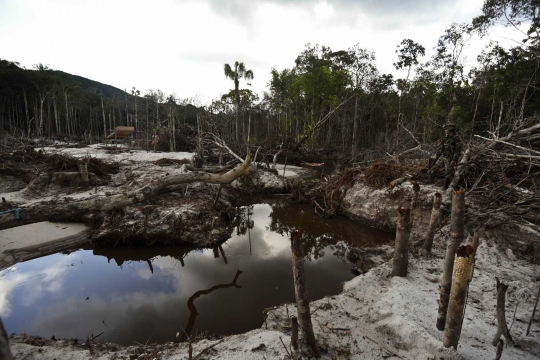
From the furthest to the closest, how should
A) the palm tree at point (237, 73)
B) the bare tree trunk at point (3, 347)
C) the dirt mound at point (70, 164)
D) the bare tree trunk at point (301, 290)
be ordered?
the palm tree at point (237, 73)
the dirt mound at point (70, 164)
the bare tree trunk at point (301, 290)
the bare tree trunk at point (3, 347)

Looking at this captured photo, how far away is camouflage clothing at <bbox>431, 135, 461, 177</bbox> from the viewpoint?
6.60 metres

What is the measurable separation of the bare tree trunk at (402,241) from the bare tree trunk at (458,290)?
1697mm

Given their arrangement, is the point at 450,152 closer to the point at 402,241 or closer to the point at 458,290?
the point at 402,241

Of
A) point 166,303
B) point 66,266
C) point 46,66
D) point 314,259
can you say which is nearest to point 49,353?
point 166,303

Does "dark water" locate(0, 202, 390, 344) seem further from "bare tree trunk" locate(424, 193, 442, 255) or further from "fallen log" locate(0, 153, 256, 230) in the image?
"bare tree trunk" locate(424, 193, 442, 255)

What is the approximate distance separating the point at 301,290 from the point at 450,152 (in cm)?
663

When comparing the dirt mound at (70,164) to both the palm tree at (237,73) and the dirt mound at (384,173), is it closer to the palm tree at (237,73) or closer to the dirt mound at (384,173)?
the dirt mound at (384,173)

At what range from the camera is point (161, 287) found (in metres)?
4.85

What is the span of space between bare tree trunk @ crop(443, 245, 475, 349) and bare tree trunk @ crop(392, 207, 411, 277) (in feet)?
5.57

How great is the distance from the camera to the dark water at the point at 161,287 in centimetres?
382

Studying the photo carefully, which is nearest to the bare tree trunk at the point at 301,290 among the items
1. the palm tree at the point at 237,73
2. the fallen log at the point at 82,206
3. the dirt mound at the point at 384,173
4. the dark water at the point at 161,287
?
the dark water at the point at 161,287

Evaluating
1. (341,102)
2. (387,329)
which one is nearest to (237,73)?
(341,102)

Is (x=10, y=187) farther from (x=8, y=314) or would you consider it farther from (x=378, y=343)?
(x=378, y=343)

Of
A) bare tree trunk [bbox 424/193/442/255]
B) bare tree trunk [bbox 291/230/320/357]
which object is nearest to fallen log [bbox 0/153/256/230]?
bare tree trunk [bbox 424/193/442/255]
